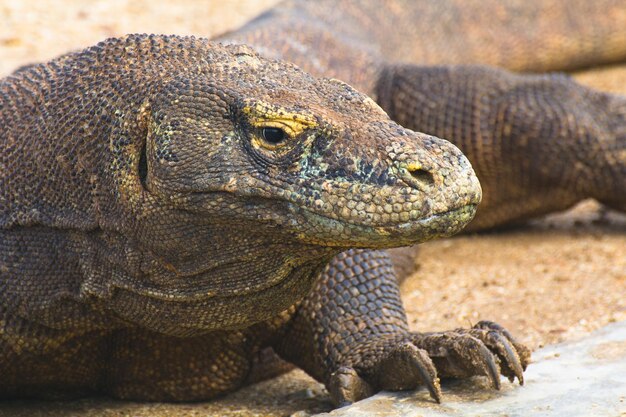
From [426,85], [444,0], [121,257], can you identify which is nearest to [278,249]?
[121,257]

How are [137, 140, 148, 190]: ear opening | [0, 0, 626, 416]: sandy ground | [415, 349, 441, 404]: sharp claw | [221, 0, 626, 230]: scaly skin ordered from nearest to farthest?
[137, 140, 148, 190]: ear opening, [415, 349, 441, 404]: sharp claw, [0, 0, 626, 416]: sandy ground, [221, 0, 626, 230]: scaly skin

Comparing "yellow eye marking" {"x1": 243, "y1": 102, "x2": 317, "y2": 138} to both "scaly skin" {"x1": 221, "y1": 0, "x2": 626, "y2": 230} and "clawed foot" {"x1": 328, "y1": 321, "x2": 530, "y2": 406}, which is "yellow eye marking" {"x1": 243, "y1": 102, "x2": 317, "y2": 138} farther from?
"scaly skin" {"x1": 221, "y1": 0, "x2": 626, "y2": 230}

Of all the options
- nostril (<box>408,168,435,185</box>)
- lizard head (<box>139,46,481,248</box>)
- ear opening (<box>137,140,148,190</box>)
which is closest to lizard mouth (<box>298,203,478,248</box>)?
lizard head (<box>139,46,481,248</box>)

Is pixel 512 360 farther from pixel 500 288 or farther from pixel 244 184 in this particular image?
pixel 500 288

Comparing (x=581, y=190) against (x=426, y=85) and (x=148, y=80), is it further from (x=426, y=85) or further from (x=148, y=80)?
(x=148, y=80)

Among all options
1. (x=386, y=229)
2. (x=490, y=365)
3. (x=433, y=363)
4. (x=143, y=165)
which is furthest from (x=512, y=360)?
(x=143, y=165)
